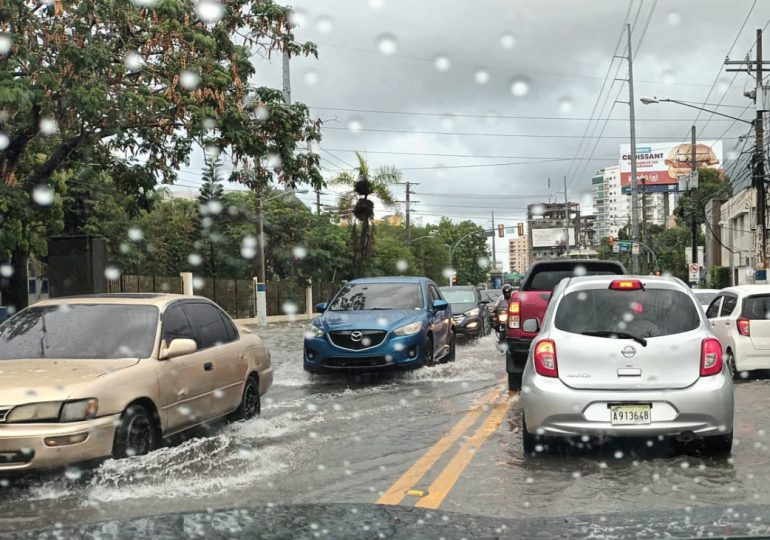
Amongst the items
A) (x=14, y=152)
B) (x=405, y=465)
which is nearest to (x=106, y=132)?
(x=14, y=152)

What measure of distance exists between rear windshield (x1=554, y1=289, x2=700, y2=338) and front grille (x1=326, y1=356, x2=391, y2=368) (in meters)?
5.30

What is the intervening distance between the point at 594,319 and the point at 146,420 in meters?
3.68

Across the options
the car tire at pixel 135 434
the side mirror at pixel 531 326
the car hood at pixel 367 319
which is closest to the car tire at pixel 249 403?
the car tire at pixel 135 434

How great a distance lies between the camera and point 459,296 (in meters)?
23.4

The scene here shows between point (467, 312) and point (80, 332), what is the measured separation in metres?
15.9

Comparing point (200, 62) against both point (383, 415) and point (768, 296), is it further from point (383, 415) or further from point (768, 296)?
point (768, 296)

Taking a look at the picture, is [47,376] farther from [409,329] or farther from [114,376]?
[409,329]

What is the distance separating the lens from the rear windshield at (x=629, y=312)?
21.2 ft

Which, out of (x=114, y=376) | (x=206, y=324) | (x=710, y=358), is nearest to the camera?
(x=114, y=376)

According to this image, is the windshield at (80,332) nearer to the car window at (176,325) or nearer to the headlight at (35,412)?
the car window at (176,325)

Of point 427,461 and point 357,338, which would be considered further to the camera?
point 357,338

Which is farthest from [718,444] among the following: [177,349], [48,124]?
[48,124]

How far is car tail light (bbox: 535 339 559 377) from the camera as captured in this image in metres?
6.41

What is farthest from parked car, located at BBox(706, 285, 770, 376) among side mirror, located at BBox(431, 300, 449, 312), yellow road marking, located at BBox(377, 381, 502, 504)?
yellow road marking, located at BBox(377, 381, 502, 504)
